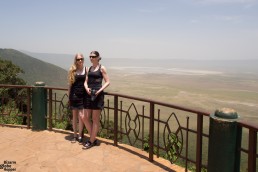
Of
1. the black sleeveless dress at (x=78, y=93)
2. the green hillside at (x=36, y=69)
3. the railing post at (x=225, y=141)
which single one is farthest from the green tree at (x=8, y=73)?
the green hillside at (x=36, y=69)

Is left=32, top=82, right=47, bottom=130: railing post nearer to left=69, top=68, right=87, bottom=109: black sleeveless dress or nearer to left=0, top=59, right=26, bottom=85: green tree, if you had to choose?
left=69, top=68, right=87, bottom=109: black sleeveless dress

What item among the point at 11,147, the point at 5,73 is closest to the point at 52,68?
the point at 5,73

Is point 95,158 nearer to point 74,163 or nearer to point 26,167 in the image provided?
point 74,163

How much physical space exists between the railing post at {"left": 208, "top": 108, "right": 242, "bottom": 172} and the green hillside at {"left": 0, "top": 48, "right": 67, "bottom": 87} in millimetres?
161427

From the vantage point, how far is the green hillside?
163 metres

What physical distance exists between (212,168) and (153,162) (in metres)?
1.66

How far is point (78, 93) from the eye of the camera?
5.71 metres

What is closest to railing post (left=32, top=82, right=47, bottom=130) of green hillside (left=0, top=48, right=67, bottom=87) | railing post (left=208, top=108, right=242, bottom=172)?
railing post (left=208, top=108, right=242, bottom=172)

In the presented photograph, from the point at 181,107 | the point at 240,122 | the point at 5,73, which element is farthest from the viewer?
the point at 5,73

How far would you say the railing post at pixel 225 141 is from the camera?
3482 mm

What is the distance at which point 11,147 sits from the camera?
18.6 ft

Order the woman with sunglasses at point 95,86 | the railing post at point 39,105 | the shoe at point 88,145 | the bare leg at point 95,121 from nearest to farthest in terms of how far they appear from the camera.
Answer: the woman with sunglasses at point 95,86, the bare leg at point 95,121, the shoe at point 88,145, the railing post at point 39,105

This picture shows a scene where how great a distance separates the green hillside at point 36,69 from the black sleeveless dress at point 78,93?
15874 centimetres

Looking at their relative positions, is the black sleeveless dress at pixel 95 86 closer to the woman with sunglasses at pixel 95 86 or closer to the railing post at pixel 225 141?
the woman with sunglasses at pixel 95 86
